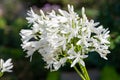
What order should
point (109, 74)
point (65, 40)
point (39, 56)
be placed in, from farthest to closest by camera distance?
1. point (39, 56)
2. point (109, 74)
3. point (65, 40)

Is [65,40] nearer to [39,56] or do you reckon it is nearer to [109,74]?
[109,74]

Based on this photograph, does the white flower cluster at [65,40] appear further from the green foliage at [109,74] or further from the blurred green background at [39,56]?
the green foliage at [109,74]

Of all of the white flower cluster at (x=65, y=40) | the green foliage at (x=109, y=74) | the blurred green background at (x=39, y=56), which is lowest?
the white flower cluster at (x=65, y=40)

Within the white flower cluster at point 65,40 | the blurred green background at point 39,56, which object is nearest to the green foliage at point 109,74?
the blurred green background at point 39,56

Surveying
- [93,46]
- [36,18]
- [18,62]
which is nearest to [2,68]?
[36,18]

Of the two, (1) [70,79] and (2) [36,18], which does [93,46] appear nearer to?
(2) [36,18]

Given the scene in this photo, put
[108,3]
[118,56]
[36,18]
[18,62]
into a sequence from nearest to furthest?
[36,18] → [118,56] → [108,3] → [18,62]

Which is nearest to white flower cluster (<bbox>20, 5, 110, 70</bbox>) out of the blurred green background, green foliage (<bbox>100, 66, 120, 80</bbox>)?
the blurred green background

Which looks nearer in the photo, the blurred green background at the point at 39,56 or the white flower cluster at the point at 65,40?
the white flower cluster at the point at 65,40

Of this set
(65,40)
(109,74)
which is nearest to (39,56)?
(109,74)
